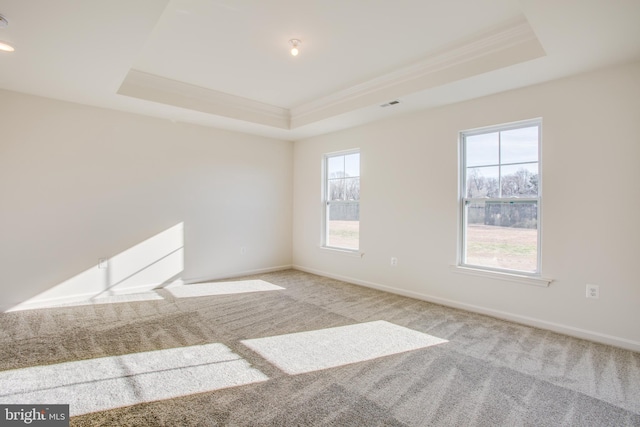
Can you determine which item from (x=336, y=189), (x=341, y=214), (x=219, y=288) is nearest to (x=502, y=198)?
(x=341, y=214)

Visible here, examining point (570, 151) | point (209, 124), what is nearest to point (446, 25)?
point (570, 151)

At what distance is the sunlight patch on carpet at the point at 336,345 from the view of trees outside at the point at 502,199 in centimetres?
133

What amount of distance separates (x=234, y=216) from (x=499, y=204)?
3.85 meters

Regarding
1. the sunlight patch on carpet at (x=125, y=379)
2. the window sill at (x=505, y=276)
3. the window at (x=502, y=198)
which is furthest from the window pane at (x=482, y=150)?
the sunlight patch on carpet at (x=125, y=379)

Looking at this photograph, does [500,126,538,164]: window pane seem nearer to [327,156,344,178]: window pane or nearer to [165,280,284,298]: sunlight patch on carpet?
[327,156,344,178]: window pane

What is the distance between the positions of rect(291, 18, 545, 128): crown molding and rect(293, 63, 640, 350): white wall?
0.63 metres

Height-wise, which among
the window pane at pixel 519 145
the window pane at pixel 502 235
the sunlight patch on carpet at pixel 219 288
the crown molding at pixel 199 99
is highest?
the crown molding at pixel 199 99

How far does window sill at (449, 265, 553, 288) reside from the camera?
3.21m

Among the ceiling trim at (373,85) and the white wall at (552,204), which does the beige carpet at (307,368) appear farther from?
the ceiling trim at (373,85)

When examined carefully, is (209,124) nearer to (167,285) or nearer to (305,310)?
A: (167,285)

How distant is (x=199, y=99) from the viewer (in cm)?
424

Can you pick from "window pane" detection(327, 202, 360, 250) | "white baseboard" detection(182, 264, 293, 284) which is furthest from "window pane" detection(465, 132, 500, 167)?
"white baseboard" detection(182, 264, 293, 284)

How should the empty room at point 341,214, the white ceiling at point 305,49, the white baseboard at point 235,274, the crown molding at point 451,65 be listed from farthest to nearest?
1. the white baseboard at point 235,274
2. the crown molding at point 451,65
3. the white ceiling at point 305,49
4. the empty room at point 341,214

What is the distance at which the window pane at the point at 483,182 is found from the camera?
3.64 metres
